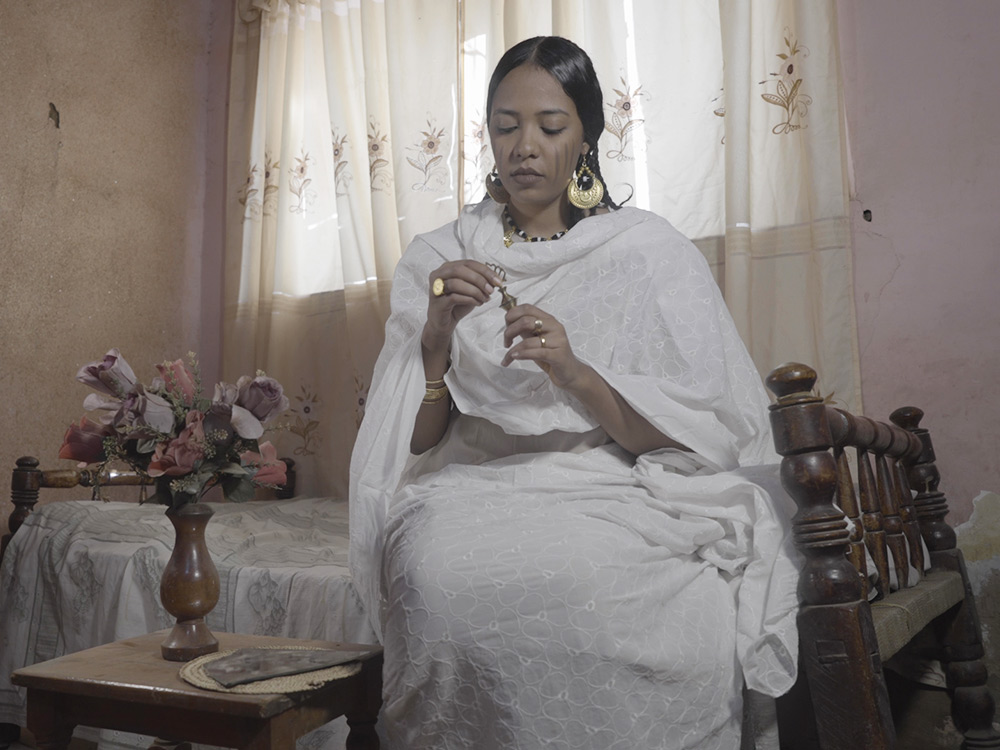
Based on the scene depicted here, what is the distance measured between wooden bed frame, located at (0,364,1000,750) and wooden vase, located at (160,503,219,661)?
0.73 feet

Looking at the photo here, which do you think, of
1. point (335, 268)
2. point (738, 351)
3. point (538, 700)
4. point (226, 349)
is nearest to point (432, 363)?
point (738, 351)

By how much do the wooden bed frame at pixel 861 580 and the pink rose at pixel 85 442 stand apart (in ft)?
0.32

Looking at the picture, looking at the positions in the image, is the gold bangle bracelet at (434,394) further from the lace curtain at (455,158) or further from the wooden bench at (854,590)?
the lace curtain at (455,158)

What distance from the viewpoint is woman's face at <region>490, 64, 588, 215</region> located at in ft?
5.78

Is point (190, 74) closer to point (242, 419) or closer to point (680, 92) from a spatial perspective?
point (680, 92)

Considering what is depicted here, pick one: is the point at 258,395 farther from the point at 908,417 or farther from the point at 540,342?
the point at 908,417

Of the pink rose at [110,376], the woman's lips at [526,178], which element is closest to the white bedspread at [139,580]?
the pink rose at [110,376]

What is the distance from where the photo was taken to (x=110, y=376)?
151 cm

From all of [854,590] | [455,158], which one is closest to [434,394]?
[854,590]

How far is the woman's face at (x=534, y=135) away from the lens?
5.78ft

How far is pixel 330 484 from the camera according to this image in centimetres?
336

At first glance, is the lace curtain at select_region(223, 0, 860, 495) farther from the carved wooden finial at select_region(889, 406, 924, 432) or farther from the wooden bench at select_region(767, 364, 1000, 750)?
the wooden bench at select_region(767, 364, 1000, 750)

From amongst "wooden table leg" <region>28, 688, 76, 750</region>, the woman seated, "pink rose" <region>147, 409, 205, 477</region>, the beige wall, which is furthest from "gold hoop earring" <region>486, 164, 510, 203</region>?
the beige wall

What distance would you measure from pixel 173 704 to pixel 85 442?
0.51 m
